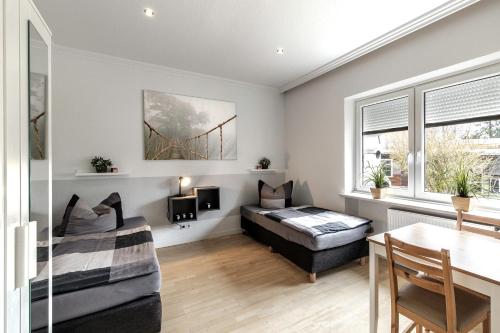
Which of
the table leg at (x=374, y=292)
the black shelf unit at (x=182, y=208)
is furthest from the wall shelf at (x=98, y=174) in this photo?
the table leg at (x=374, y=292)

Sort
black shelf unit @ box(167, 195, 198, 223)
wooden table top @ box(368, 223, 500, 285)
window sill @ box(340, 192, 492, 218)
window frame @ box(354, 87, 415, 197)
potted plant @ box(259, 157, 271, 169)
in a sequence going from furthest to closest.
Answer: potted plant @ box(259, 157, 271, 169) → black shelf unit @ box(167, 195, 198, 223) → window frame @ box(354, 87, 415, 197) → window sill @ box(340, 192, 492, 218) → wooden table top @ box(368, 223, 500, 285)

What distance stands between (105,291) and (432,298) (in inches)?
85.1

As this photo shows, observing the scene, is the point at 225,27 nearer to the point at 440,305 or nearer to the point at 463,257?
the point at 463,257

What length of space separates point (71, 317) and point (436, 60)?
3.83 meters

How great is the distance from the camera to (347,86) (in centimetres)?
327

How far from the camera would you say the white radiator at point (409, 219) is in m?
2.28

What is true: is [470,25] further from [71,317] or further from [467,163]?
[71,317]

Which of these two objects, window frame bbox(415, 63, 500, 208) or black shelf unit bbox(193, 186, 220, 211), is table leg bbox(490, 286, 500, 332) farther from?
black shelf unit bbox(193, 186, 220, 211)

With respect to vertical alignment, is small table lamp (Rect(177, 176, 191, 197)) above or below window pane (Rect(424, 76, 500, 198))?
below

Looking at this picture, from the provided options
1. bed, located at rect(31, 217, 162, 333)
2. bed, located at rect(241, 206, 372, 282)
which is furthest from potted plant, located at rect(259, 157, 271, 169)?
bed, located at rect(31, 217, 162, 333)

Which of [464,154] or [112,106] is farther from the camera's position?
[112,106]

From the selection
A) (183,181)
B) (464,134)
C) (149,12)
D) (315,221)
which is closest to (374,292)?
(315,221)

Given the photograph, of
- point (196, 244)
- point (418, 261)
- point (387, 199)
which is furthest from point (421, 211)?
point (196, 244)

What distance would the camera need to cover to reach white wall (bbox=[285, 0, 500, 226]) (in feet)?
6.82
